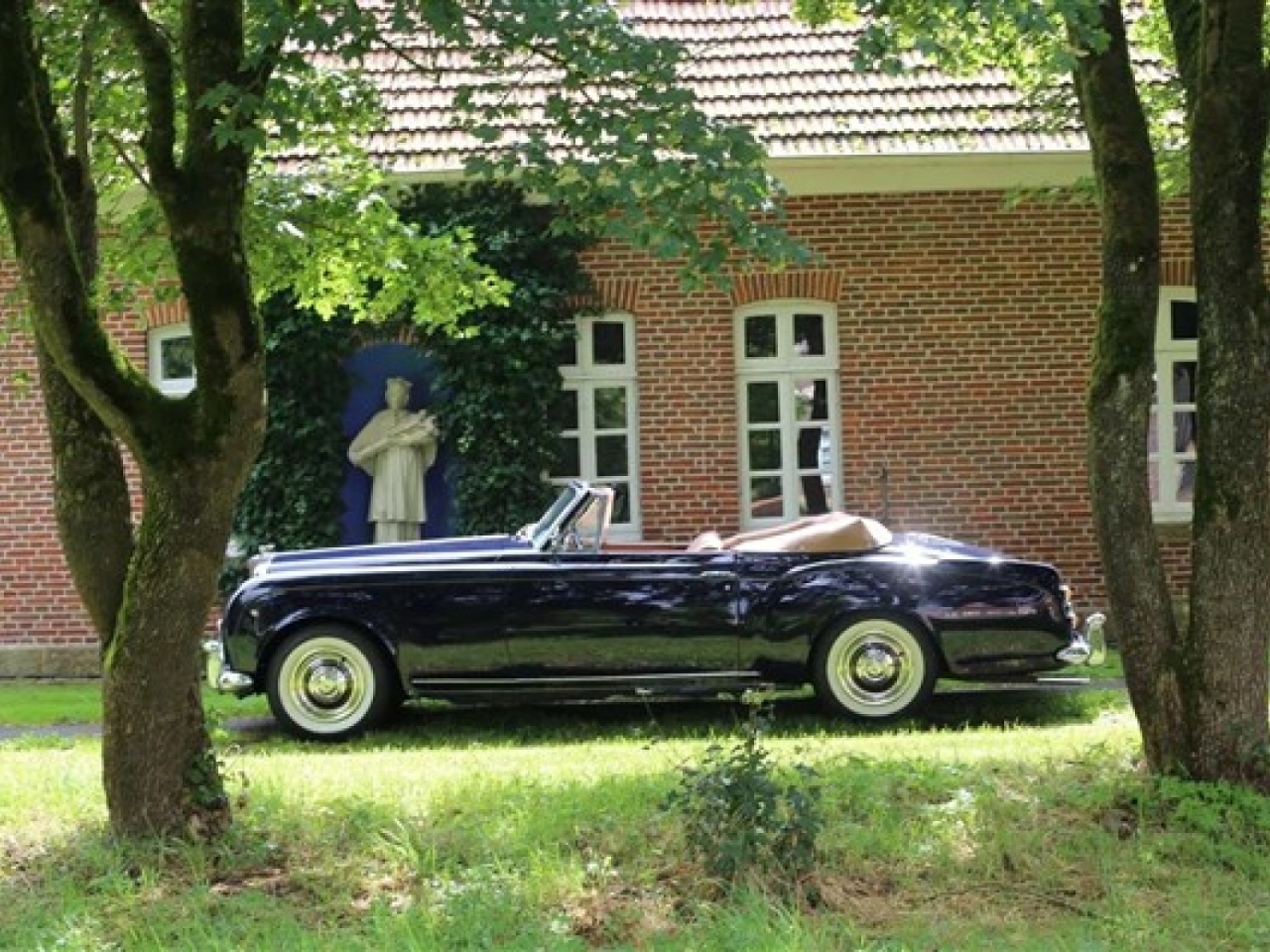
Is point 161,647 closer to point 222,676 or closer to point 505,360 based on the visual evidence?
point 222,676

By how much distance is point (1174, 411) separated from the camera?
1368 cm

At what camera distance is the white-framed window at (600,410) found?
13617 mm

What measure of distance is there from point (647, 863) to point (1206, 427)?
302cm

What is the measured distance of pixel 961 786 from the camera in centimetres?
649

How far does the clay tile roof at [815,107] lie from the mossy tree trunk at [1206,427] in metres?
5.90

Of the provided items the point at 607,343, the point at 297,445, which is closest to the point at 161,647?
the point at 297,445

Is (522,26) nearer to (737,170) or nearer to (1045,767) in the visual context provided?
(737,170)

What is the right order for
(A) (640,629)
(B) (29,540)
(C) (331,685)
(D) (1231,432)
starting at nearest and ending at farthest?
1. (D) (1231,432)
2. (A) (640,629)
3. (C) (331,685)
4. (B) (29,540)

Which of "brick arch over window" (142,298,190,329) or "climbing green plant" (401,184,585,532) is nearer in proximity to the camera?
"climbing green plant" (401,184,585,532)

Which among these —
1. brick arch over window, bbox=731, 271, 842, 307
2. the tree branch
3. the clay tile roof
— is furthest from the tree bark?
brick arch over window, bbox=731, 271, 842, 307

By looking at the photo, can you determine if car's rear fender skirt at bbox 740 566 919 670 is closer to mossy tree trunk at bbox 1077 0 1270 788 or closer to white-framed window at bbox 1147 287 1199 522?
mossy tree trunk at bbox 1077 0 1270 788

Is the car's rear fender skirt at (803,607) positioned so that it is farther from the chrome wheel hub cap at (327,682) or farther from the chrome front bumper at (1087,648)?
the chrome wheel hub cap at (327,682)

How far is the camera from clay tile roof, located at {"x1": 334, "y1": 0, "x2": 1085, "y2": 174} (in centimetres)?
1271

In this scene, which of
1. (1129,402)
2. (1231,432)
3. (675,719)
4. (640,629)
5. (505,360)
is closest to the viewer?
(1231,432)
